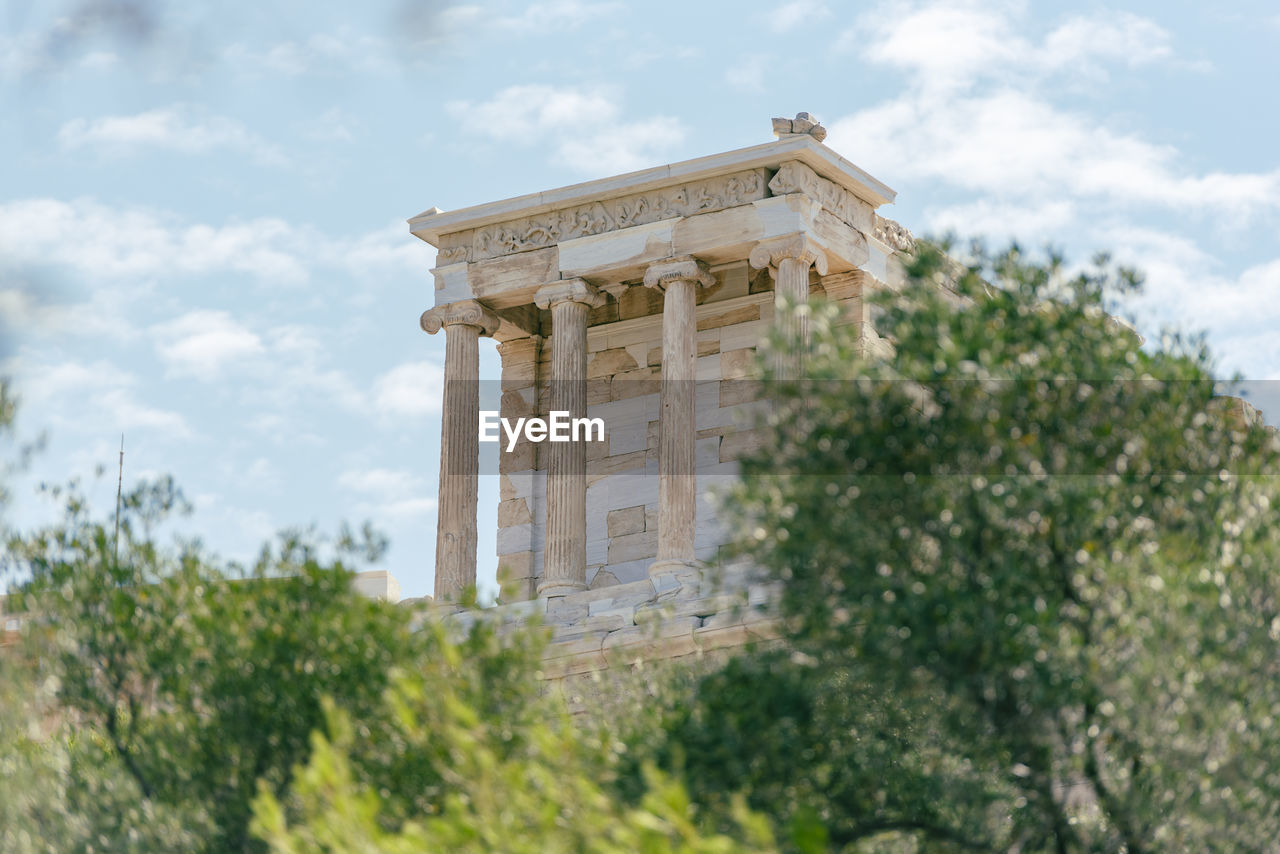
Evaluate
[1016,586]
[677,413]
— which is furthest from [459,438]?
[1016,586]

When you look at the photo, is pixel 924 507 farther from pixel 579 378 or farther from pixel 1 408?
pixel 579 378

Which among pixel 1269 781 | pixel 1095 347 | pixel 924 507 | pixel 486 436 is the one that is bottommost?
pixel 1269 781

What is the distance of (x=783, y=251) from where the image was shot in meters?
25.7

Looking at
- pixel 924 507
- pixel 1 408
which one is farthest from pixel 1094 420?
pixel 1 408

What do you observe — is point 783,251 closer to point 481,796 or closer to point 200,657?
point 200,657

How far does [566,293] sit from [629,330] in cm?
200

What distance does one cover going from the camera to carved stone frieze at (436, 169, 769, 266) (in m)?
26.3

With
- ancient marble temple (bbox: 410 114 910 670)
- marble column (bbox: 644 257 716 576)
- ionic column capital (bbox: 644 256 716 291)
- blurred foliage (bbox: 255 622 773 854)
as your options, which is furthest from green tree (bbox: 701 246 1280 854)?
ionic column capital (bbox: 644 256 716 291)

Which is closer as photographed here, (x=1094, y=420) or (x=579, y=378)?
(x=1094, y=420)

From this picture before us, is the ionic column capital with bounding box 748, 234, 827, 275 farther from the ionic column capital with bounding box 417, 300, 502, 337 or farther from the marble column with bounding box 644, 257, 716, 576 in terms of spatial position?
the ionic column capital with bounding box 417, 300, 502, 337

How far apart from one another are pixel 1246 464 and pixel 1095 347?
1.41m

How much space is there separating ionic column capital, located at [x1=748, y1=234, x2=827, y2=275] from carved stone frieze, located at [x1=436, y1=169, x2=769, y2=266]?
719mm

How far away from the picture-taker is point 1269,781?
42.0 feet

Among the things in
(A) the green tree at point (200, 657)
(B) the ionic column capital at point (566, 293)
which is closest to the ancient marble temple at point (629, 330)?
(B) the ionic column capital at point (566, 293)
